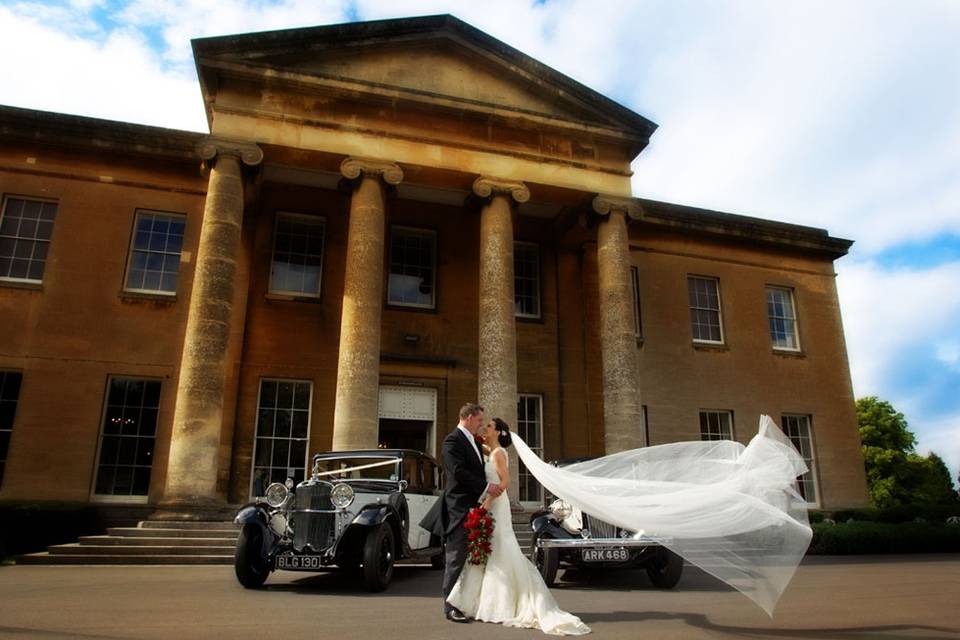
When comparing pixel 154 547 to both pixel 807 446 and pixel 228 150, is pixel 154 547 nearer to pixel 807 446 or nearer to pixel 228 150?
pixel 228 150

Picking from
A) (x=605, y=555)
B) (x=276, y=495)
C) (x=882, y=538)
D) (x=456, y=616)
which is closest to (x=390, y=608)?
(x=456, y=616)

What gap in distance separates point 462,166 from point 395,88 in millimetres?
2282

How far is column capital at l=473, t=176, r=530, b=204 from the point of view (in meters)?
15.1

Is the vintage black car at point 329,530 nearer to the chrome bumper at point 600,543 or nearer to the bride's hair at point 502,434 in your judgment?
the chrome bumper at point 600,543

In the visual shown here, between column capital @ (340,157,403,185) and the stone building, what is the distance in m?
0.07

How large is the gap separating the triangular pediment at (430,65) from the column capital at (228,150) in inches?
63.8

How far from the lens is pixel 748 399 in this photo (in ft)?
63.4

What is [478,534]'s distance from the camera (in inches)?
217

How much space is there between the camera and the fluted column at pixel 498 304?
44.8 feet

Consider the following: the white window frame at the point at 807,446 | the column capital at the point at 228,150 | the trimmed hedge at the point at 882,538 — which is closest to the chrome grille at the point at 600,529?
the trimmed hedge at the point at 882,538

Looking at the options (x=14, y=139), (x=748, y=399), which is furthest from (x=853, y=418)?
(x=14, y=139)

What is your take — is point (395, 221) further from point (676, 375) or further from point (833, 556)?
point (833, 556)

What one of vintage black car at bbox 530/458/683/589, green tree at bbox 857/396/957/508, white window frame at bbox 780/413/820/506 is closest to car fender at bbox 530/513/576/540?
vintage black car at bbox 530/458/683/589

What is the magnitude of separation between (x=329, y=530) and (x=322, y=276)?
9.67 m
